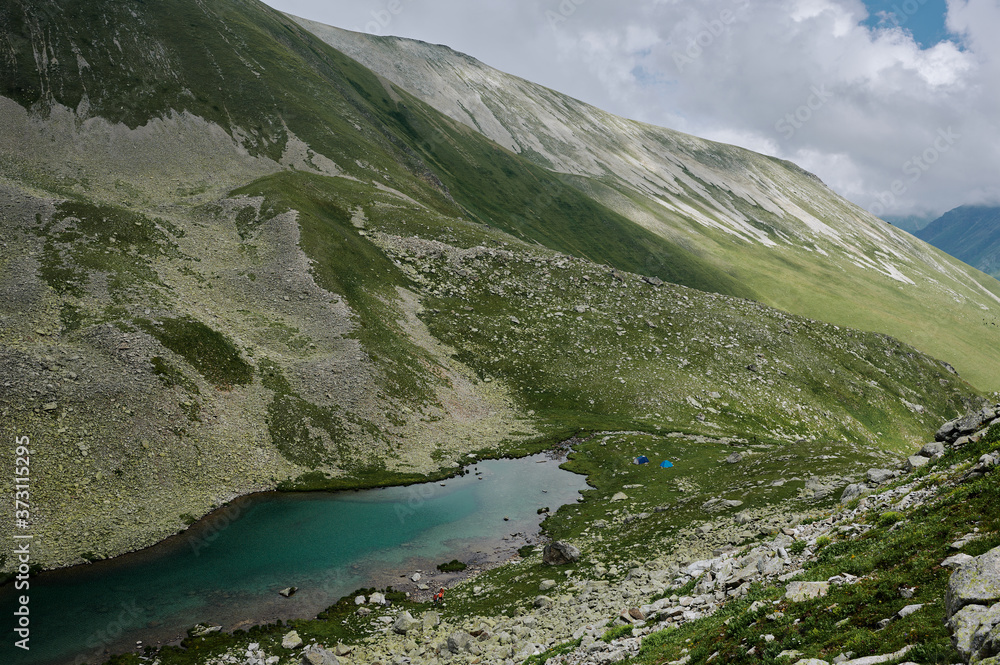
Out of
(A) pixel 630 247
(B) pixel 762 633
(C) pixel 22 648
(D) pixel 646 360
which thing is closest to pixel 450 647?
(B) pixel 762 633

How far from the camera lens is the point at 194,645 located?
3011cm

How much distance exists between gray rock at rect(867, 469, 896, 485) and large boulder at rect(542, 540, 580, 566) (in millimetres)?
18565

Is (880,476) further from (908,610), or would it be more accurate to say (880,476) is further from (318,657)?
(318,657)

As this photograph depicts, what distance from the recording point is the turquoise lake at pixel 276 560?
31.6m

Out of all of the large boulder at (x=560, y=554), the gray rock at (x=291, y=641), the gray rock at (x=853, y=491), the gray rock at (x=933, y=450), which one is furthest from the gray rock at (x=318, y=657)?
the gray rock at (x=933, y=450)

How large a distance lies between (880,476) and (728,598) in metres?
16.4

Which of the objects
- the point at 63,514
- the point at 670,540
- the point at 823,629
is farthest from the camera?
the point at 63,514

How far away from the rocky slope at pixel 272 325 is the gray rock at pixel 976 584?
153 feet

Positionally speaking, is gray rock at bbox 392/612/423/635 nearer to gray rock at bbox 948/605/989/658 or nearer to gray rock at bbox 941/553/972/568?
gray rock at bbox 941/553/972/568

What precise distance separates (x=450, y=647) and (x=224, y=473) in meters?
29.7

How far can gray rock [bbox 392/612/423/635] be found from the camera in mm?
31453

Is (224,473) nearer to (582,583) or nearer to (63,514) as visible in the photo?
(63,514)

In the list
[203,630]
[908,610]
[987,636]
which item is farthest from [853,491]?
[203,630]

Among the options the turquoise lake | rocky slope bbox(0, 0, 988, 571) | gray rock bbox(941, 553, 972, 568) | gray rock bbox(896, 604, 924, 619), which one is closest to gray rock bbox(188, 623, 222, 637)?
the turquoise lake
